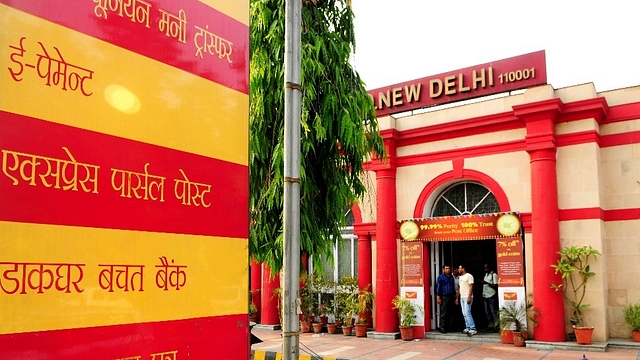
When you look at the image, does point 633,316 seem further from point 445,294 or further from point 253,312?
point 253,312

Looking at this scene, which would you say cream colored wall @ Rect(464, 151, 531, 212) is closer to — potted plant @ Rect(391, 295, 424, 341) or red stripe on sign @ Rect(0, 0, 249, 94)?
potted plant @ Rect(391, 295, 424, 341)

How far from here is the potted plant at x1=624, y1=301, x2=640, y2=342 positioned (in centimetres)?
1052

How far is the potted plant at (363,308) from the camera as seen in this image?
13.1 meters

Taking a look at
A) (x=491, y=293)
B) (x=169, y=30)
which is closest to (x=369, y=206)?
(x=491, y=293)

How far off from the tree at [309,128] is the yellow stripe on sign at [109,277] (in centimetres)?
462

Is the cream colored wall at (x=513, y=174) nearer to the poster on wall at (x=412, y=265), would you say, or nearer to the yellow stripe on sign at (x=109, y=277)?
the poster on wall at (x=412, y=265)

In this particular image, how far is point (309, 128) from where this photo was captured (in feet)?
24.3

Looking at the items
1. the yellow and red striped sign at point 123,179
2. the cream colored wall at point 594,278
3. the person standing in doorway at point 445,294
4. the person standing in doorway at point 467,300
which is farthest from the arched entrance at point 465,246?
the yellow and red striped sign at point 123,179

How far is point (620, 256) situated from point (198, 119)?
1105cm

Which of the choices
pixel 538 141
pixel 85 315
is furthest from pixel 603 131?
pixel 85 315

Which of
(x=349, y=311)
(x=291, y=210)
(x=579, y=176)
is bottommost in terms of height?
(x=349, y=311)

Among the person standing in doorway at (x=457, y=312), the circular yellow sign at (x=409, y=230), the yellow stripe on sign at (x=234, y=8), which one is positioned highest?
the yellow stripe on sign at (x=234, y=8)

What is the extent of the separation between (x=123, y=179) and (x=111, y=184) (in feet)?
0.18

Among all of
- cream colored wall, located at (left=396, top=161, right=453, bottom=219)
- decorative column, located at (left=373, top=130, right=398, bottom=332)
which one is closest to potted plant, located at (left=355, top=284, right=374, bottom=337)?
decorative column, located at (left=373, top=130, right=398, bottom=332)
